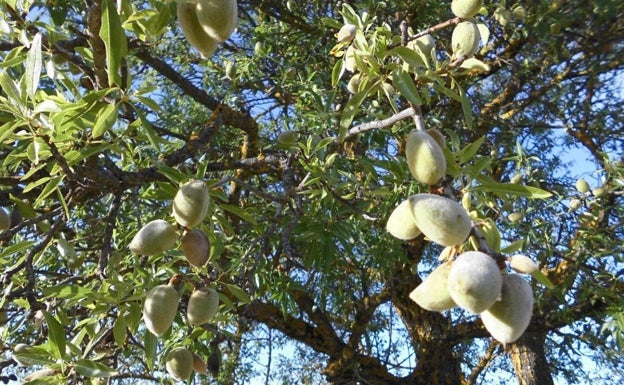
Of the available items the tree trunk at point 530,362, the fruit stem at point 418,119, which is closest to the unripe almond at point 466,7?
the fruit stem at point 418,119

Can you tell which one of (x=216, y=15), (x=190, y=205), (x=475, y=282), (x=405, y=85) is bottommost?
(x=475, y=282)

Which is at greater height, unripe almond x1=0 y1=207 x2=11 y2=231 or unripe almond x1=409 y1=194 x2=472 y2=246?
unripe almond x1=0 y1=207 x2=11 y2=231

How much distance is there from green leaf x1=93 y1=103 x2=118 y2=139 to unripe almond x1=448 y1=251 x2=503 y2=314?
0.68m

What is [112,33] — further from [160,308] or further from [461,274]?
[461,274]

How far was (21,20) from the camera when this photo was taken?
124 centimetres

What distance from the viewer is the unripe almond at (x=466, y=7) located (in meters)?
1.14

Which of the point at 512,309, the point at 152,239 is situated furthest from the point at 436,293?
the point at 152,239

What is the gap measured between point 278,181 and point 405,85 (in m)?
2.34

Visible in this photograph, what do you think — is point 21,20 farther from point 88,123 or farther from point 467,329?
point 467,329

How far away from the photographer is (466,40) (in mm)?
1111

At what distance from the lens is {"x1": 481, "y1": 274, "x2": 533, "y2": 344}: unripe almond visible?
28.8 inches

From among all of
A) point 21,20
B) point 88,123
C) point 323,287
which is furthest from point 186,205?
point 323,287

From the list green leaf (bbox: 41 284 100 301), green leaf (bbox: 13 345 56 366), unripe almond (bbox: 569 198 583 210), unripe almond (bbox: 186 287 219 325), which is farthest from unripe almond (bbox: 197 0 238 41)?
unripe almond (bbox: 569 198 583 210)

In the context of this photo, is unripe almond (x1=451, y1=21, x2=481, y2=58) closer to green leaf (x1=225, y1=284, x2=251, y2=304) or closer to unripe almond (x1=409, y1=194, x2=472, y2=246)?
unripe almond (x1=409, y1=194, x2=472, y2=246)
